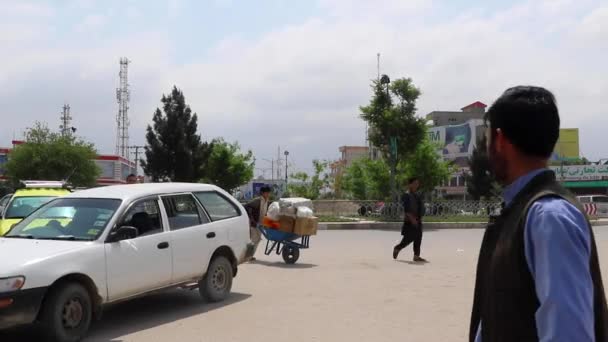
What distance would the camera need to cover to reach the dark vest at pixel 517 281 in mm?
1902

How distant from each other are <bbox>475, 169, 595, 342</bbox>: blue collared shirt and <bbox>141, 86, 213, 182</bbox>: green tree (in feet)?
155

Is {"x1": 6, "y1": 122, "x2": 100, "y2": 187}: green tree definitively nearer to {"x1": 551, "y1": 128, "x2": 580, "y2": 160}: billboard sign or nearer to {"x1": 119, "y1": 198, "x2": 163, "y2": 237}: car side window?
{"x1": 119, "y1": 198, "x2": 163, "y2": 237}: car side window

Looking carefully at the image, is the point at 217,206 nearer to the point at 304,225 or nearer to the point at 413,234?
the point at 304,225

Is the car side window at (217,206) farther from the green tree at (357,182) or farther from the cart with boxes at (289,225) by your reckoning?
the green tree at (357,182)

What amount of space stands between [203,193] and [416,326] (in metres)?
3.61

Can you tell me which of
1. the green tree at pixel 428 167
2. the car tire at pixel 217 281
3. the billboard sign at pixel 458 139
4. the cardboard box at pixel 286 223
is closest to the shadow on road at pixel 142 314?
the car tire at pixel 217 281

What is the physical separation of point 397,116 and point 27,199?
1786 cm

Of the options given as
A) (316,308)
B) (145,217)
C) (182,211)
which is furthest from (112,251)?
(316,308)

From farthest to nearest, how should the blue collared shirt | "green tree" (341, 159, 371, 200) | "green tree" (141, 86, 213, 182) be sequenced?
1. "green tree" (341, 159, 371, 200)
2. "green tree" (141, 86, 213, 182)
3. the blue collared shirt

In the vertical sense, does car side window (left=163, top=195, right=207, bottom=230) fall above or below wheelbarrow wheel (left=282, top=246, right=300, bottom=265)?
above

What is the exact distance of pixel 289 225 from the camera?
13.0 meters

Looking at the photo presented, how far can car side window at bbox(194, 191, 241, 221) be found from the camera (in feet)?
29.5

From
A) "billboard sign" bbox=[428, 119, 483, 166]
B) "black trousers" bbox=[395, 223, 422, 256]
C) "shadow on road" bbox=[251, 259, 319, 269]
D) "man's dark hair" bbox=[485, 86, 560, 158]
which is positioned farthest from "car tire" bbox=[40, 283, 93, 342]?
"billboard sign" bbox=[428, 119, 483, 166]

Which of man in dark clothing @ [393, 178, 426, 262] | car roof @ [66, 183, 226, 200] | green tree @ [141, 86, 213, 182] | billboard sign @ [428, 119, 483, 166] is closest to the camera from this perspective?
car roof @ [66, 183, 226, 200]
